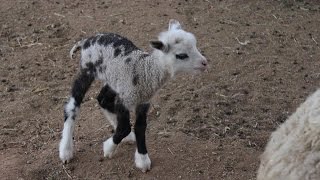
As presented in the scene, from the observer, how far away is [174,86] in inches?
273

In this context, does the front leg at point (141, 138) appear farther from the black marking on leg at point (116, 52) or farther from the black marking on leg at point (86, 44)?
the black marking on leg at point (86, 44)

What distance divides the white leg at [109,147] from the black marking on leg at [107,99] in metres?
0.31

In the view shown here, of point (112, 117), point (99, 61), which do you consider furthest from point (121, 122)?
point (99, 61)

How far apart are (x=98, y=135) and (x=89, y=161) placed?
0.46 metres

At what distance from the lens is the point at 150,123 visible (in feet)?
20.2

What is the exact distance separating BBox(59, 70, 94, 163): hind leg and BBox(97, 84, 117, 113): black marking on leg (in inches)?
6.1

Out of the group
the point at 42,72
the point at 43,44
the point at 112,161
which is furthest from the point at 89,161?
the point at 43,44

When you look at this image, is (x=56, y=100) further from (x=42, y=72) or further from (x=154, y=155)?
(x=154, y=155)

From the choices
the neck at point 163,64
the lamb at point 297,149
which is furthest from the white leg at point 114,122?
the lamb at point 297,149

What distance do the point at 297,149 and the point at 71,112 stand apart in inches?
97.9

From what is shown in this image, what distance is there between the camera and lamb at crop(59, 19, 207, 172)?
4785 millimetres

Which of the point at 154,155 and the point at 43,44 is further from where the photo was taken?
the point at 43,44

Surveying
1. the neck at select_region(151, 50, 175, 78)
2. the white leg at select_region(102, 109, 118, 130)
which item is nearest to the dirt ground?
the white leg at select_region(102, 109, 118, 130)

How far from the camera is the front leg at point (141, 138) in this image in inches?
202
